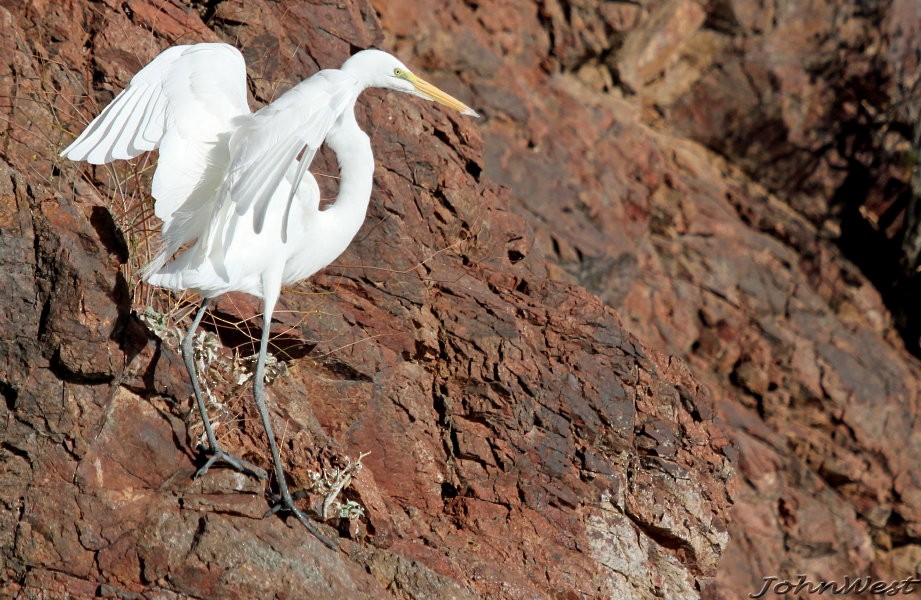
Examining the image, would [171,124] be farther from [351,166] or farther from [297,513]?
[297,513]

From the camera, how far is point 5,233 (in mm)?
3576

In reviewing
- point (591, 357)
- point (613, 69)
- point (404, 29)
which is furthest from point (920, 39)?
point (591, 357)

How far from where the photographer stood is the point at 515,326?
16.1 feet

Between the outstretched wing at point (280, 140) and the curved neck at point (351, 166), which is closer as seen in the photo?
the outstretched wing at point (280, 140)

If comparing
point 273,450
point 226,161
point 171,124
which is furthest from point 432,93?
point 273,450

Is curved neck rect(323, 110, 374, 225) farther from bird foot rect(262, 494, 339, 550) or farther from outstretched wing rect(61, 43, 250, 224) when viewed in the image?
bird foot rect(262, 494, 339, 550)

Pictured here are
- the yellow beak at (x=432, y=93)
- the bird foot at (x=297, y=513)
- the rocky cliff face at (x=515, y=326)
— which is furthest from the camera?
the yellow beak at (x=432, y=93)

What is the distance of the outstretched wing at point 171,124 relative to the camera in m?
3.78

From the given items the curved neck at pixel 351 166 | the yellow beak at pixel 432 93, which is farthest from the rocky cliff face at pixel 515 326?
the yellow beak at pixel 432 93

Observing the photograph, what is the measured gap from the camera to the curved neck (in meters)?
4.02

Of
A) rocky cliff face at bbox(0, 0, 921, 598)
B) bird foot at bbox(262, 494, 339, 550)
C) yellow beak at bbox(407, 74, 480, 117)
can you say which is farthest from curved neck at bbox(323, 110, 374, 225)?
bird foot at bbox(262, 494, 339, 550)

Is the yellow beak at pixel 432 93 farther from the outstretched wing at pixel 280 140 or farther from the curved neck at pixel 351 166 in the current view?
the outstretched wing at pixel 280 140

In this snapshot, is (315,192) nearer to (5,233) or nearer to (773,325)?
(5,233)

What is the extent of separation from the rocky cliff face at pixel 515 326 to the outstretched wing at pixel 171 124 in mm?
295
